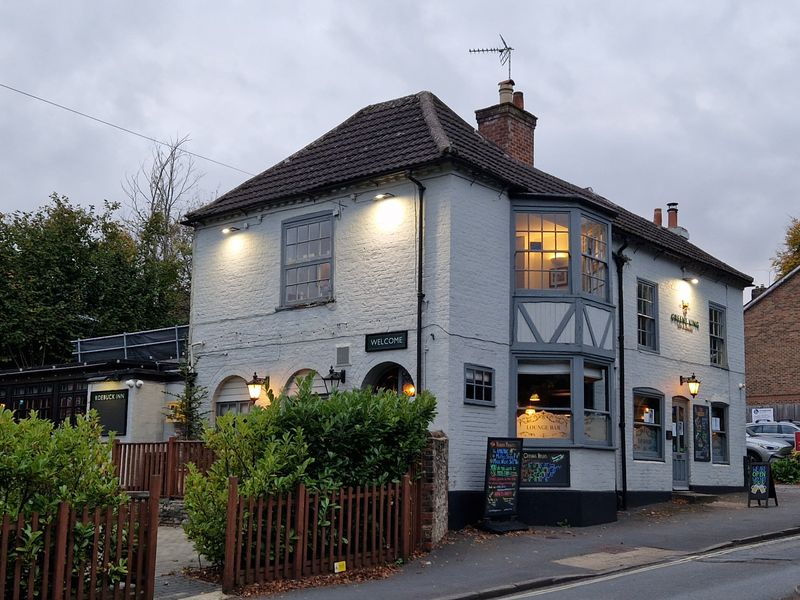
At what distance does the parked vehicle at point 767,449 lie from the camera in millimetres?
31047

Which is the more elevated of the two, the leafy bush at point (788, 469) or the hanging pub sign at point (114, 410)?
the hanging pub sign at point (114, 410)

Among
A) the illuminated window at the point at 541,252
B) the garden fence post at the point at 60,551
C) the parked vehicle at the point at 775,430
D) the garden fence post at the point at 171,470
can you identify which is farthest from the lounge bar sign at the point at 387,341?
the parked vehicle at the point at 775,430

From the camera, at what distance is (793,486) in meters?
26.7

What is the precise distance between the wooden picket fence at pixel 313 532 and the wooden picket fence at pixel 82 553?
107 cm

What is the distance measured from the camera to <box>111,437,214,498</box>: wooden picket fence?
57.6 feet

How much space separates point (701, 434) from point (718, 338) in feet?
9.70

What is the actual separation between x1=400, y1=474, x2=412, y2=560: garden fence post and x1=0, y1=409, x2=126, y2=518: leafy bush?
14.3 ft

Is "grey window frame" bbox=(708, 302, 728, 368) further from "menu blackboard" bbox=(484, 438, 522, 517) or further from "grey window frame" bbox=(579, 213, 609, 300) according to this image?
"menu blackboard" bbox=(484, 438, 522, 517)

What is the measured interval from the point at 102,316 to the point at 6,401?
8.27 meters

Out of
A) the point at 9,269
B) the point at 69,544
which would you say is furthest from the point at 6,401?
the point at 69,544

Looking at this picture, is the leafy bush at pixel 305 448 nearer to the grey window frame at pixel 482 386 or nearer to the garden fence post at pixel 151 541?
the garden fence post at pixel 151 541

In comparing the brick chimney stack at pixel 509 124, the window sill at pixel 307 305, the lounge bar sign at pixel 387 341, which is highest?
the brick chimney stack at pixel 509 124

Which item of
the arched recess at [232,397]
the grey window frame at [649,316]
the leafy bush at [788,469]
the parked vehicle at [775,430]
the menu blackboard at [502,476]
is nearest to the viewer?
the menu blackboard at [502,476]

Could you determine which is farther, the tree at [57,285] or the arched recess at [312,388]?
the tree at [57,285]
